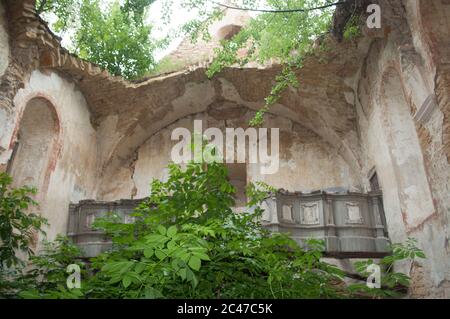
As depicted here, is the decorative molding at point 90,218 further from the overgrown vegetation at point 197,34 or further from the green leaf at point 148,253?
the green leaf at point 148,253

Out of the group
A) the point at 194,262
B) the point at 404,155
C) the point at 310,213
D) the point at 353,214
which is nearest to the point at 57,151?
the point at 310,213

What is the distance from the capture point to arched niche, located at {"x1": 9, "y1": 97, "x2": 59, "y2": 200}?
28.5 ft

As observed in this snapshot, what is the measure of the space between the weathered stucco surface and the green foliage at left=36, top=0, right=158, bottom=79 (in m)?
0.81

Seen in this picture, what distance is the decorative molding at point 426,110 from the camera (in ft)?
20.2

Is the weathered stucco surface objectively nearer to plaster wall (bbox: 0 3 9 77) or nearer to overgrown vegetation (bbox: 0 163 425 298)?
plaster wall (bbox: 0 3 9 77)

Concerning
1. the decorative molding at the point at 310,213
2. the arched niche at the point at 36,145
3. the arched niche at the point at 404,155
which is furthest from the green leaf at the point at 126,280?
the arched niche at the point at 36,145

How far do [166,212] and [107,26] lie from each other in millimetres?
8999

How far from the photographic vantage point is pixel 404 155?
7.97m

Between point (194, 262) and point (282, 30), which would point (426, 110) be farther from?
point (194, 262)

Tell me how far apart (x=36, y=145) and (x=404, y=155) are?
7.60 m

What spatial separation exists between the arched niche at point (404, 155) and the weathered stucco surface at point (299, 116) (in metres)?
0.02

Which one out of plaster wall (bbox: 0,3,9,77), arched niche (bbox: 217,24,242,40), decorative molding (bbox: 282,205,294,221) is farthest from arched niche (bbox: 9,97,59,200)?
arched niche (bbox: 217,24,242,40)
